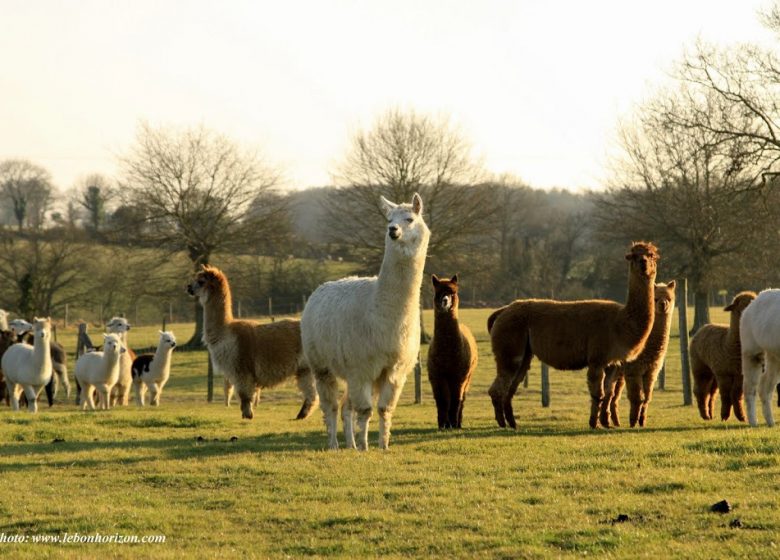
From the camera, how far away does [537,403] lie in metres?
19.9

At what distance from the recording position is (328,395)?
36.1 ft

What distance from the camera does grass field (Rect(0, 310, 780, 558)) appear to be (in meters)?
6.24

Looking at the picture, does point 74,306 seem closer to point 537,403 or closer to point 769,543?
point 537,403

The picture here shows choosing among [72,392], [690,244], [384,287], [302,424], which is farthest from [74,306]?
[384,287]

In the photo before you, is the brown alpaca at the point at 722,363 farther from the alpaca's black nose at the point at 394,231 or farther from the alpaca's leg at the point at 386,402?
the alpaca's black nose at the point at 394,231

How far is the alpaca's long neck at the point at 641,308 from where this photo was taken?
461 inches

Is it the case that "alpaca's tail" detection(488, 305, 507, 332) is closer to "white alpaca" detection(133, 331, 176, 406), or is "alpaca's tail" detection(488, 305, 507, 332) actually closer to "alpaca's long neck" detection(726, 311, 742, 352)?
"alpaca's long neck" detection(726, 311, 742, 352)

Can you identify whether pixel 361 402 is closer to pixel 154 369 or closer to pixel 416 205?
pixel 416 205

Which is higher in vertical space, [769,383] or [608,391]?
[769,383]

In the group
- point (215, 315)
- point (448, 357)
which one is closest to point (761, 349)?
point (448, 357)

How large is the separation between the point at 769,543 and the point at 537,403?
14.1 metres

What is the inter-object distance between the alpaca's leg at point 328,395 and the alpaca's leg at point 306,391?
14.5 feet

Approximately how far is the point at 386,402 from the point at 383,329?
78cm

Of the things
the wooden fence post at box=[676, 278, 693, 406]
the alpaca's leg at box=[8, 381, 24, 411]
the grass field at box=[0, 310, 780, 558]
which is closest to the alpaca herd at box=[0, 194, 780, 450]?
the grass field at box=[0, 310, 780, 558]
